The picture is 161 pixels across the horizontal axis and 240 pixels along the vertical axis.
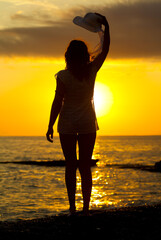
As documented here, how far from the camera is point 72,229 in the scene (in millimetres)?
5734

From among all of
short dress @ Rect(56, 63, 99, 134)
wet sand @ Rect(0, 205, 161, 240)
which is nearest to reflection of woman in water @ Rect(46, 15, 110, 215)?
short dress @ Rect(56, 63, 99, 134)

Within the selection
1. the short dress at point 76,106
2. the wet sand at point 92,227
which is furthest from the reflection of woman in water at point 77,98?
the wet sand at point 92,227

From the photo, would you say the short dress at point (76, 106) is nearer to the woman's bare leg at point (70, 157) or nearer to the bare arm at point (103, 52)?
the woman's bare leg at point (70, 157)

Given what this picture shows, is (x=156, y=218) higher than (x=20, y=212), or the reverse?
(x=156, y=218)

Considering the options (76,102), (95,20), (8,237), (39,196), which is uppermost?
(95,20)

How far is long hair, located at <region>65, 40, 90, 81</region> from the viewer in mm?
6008

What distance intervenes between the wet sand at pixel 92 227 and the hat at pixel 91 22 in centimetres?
290

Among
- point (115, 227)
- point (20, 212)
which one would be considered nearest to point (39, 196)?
point (20, 212)

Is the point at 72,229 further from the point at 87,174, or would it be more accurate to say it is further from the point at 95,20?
the point at 95,20

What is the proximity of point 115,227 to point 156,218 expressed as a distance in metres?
0.98

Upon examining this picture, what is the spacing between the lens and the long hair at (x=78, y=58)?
237 inches

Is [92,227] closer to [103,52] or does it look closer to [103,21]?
[103,52]

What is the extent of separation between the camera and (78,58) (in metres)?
6.02

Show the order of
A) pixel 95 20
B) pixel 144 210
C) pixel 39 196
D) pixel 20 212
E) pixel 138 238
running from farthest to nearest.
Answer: pixel 39 196, pixel 20 212, pixel 144 210, pixel 95 20, pixel 138 238
